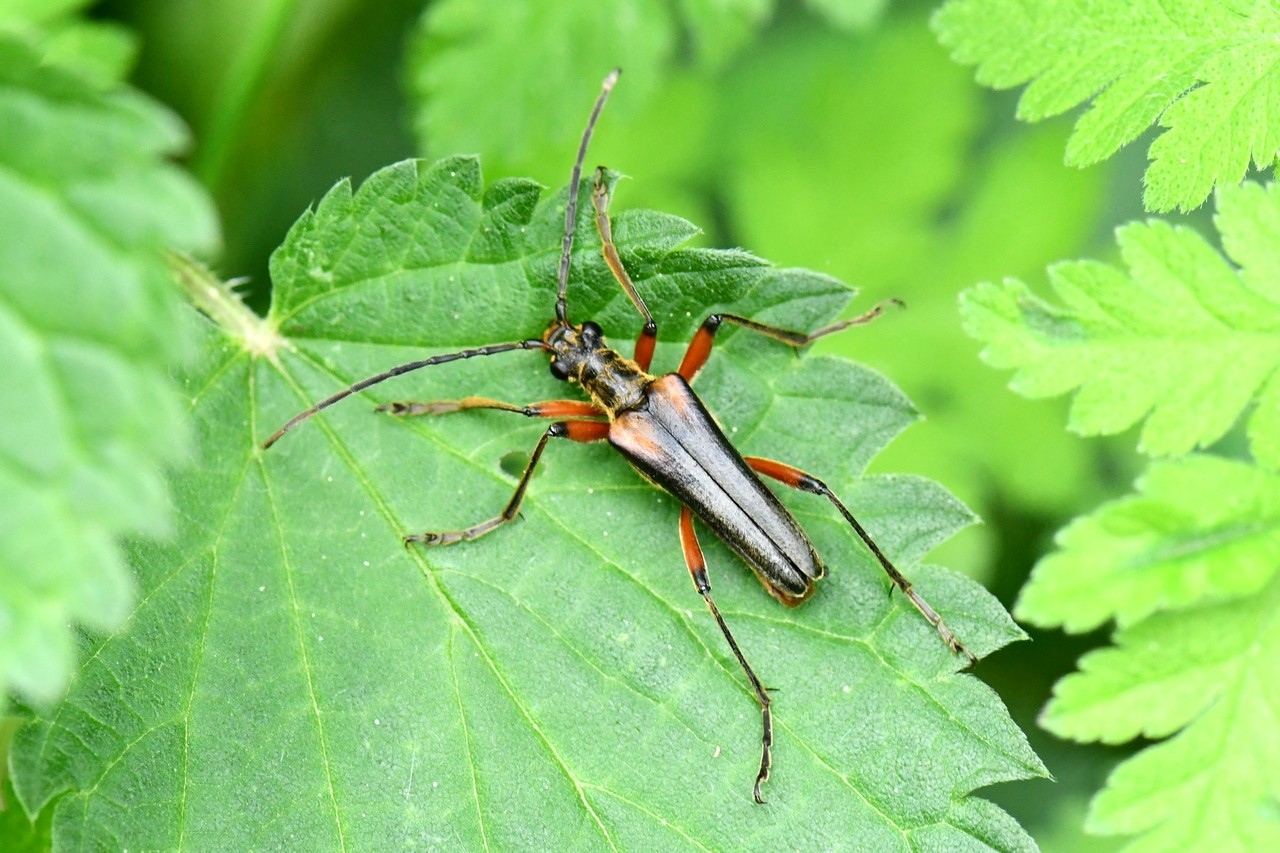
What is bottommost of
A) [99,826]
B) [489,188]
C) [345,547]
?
[99,826]

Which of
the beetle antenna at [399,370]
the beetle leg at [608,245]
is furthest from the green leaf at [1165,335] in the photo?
the beetle antenna at [399,370]

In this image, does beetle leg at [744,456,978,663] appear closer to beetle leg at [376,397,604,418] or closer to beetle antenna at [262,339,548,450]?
beetle leg at [376,397,604,418]

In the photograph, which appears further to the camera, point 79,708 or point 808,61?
point 808,61

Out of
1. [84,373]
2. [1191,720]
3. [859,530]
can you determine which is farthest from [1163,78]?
[84,373]

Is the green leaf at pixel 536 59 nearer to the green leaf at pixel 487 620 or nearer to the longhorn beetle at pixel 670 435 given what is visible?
the longhorn beetle at pixel 670 435

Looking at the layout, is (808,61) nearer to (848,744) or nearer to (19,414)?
(848,744)

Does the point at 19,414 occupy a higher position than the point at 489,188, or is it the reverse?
→ the point at 489,188

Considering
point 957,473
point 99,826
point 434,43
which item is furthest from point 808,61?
point 99,826

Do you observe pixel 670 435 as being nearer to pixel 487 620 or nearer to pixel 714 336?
pixel 714 336
